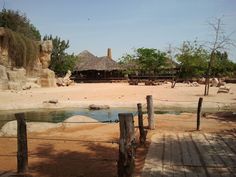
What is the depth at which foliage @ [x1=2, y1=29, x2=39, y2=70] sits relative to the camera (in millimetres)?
31328

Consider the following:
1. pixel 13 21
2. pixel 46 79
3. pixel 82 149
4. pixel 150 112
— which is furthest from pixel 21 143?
pixel 13 21

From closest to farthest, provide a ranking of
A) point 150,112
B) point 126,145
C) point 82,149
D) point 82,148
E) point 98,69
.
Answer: point 126,145
point 82,149
point 82,148
point 150,112
point 98,69

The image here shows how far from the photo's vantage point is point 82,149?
8.70m

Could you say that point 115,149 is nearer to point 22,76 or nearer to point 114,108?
point 114,108

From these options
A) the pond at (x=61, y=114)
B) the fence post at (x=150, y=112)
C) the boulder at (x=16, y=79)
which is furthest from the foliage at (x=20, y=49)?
the fence post at (x=150, y=112)

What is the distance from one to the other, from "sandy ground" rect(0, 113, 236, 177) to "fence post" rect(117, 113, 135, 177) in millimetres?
818

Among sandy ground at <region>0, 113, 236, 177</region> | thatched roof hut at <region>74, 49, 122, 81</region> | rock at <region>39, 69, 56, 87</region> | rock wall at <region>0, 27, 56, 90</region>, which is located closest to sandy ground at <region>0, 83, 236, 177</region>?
sandy ground at <region>0, 113, 236, 177</region>

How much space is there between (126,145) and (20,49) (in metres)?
28.8

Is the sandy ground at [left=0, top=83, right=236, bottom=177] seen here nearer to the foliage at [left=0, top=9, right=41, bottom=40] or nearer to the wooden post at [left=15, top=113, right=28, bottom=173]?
the wooden post at [left=15, top=113, right=28, bottom=173]

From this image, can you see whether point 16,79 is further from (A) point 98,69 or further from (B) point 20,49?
(A) point 98,69

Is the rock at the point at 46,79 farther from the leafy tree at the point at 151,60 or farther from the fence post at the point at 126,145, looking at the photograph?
the fence post at the point at 126,145

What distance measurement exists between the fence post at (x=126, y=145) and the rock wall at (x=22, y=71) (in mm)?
22500

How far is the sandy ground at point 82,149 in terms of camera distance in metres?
6.83

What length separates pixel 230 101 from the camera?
20.3 m
